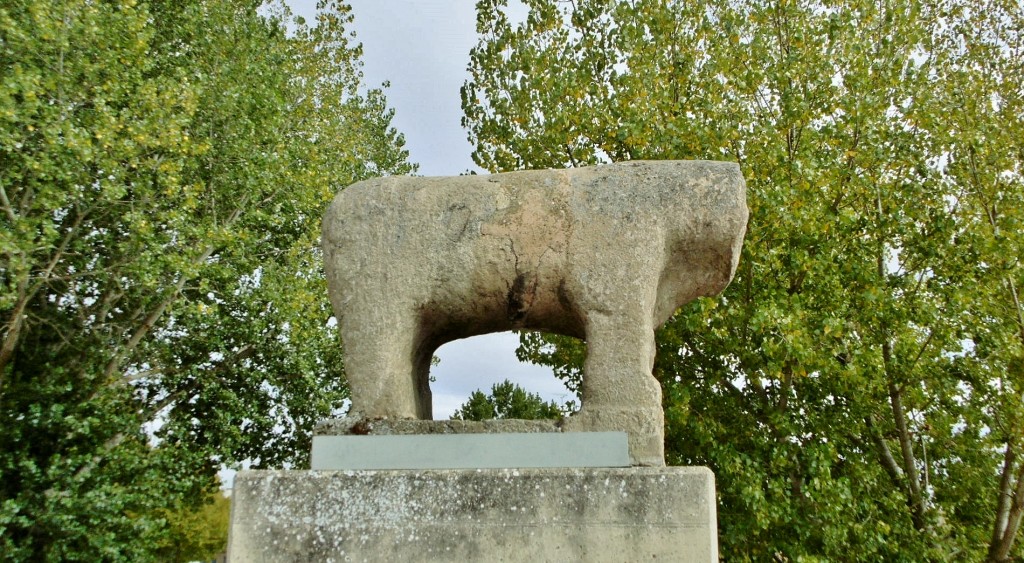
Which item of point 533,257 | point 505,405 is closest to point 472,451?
point 533,257

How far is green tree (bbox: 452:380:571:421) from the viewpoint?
18.0m

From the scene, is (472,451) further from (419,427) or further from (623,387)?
(623,387)

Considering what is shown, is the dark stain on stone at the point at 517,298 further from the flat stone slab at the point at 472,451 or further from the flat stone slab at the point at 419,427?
the flat stone slab at the point at 472,451

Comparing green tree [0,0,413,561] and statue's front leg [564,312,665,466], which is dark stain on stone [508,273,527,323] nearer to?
statue's front leg [564,312,665,466]

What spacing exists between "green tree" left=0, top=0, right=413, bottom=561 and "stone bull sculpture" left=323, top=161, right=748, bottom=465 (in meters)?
6.39

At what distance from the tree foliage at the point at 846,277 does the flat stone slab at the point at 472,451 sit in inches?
228

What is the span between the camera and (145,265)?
9.66 metres

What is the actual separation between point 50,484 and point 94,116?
4.57 meters

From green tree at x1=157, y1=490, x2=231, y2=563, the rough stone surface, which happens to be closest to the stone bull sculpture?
the rough stone surface

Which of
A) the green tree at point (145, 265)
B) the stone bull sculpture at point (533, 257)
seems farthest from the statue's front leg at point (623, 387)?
the green tree at point (145, 265)

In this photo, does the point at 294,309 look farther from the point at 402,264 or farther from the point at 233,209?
the point at 402,264

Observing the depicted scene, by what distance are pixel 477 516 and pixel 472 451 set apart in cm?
29

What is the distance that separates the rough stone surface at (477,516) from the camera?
11.1 feet

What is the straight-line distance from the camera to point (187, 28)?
12.3 meters
